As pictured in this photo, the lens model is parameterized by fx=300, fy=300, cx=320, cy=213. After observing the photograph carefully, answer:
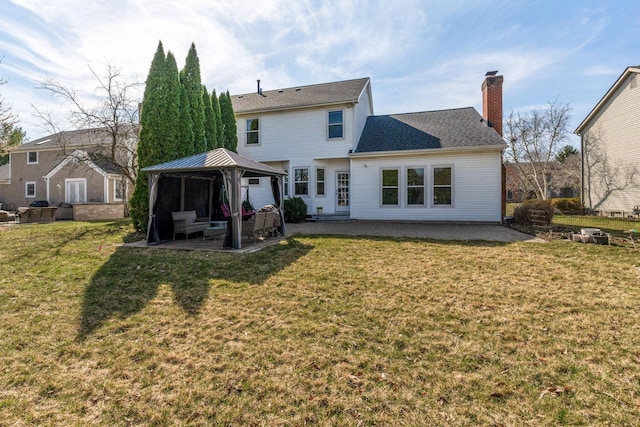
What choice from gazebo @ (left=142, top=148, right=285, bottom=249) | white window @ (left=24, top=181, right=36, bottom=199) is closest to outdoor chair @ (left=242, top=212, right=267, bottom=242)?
gazebo @ (left=142, top=148, right=285, bottom=249)

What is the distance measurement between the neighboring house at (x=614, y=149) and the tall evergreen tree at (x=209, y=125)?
22645 millimetres

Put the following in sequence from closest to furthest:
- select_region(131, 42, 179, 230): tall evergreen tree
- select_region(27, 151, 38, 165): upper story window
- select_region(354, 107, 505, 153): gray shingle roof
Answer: select_region(131, 42, 179, 230): tall evergreen tree → select_region(354, 107, 505, 153): gray shingle roof → select_region(27, 151, 38, 165): upper story window

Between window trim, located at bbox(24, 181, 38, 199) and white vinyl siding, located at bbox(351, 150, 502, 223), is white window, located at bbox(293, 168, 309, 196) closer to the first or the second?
white vinyl siding, located at bbox(351, 150, 502, 223)

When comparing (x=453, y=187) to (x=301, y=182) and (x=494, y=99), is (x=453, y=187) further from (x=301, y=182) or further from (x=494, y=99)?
(x=301, y=182)

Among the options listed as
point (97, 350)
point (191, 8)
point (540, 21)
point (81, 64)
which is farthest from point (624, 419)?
point (81, 64)

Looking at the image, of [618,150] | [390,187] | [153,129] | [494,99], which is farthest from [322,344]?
[618,150]

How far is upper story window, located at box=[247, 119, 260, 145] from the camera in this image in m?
16.8

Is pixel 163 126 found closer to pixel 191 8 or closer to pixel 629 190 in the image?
pixel 191 8

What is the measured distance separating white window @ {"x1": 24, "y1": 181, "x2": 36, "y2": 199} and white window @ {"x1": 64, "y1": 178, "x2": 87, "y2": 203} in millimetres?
4286

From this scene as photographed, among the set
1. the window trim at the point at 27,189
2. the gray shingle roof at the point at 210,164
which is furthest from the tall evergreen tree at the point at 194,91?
the window trim at the point at 27,189

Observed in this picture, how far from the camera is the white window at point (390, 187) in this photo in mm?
14234

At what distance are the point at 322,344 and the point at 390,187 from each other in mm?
11779

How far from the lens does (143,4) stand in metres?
7.83

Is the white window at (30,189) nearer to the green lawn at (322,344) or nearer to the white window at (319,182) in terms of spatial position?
the white window at (319,182)
